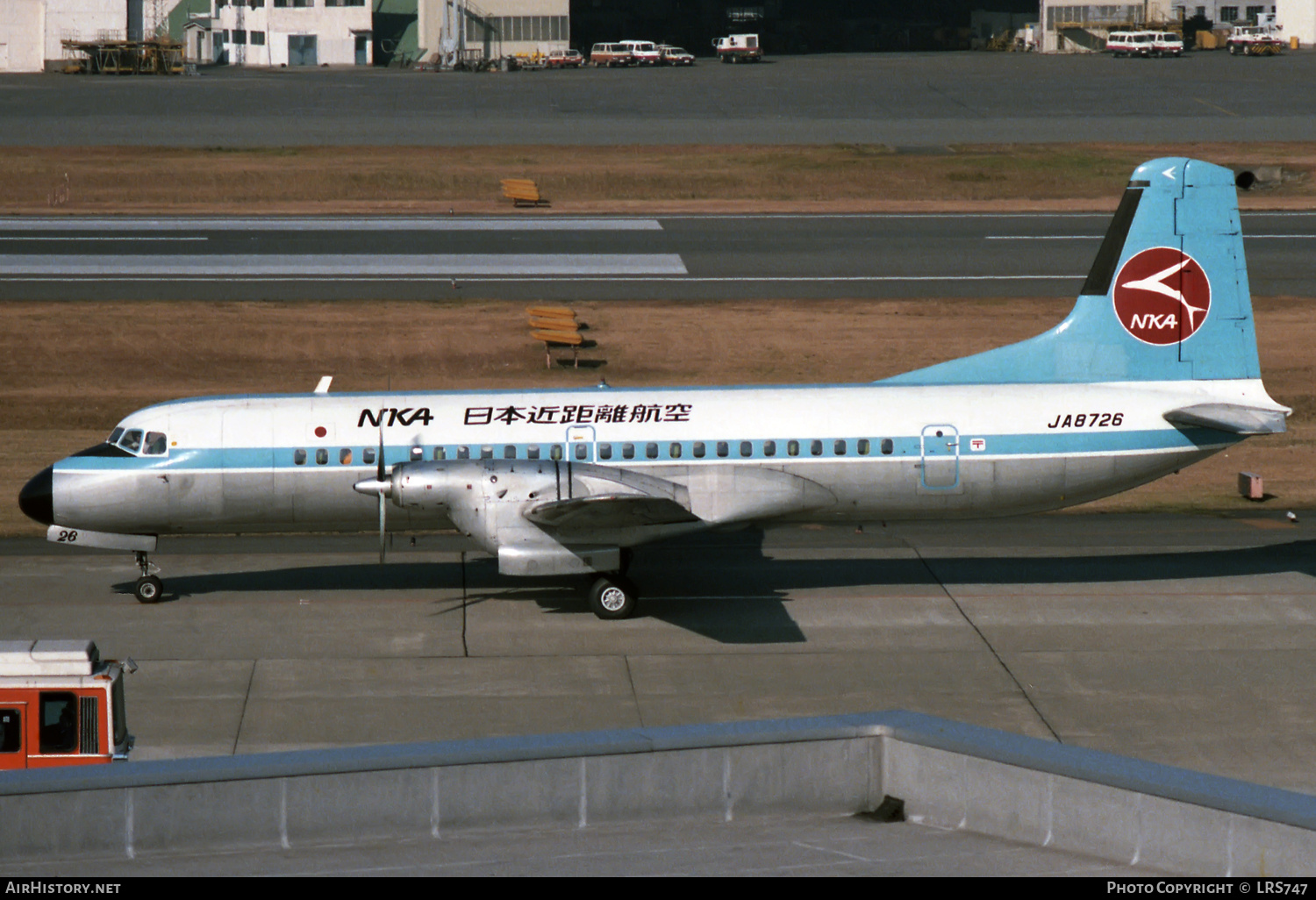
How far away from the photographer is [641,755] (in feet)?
39.0

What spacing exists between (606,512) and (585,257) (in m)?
30.2

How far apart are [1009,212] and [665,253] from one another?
16.6m

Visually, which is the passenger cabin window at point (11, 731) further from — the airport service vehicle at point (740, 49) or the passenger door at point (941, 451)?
the airport service vehicle at point (740, 49)

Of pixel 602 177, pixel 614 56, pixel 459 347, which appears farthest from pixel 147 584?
pixel 614 56

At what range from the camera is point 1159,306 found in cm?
2619

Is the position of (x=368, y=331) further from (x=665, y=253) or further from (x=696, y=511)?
(x=696, y=511)

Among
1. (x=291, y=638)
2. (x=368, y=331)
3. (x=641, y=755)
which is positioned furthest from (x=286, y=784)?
(x=368, y=331)

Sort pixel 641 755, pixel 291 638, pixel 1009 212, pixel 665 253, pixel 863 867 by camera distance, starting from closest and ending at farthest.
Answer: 1. pixel 863 867
2. pixel 641 755
3. pixel 291 638
4. pixel 665 253
5. pixel 1009 212

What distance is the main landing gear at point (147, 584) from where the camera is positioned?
25.3m

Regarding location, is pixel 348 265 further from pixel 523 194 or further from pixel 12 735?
pixel 12 735

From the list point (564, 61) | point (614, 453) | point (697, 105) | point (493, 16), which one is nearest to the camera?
point (614, 453)

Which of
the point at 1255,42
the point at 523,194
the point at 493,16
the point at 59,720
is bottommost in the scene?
the point at 59,720

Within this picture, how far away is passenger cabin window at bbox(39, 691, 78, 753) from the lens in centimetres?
1642

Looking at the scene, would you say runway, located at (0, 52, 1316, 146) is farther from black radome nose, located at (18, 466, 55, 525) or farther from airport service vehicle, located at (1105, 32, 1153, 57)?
black radome nose, located at (18, 466, 55, 525)
